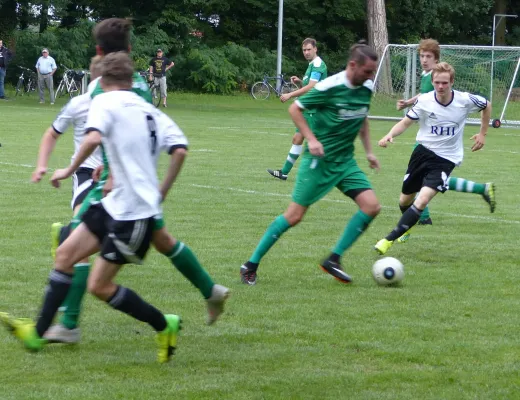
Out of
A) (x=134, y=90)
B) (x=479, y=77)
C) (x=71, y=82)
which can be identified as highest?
(x=134, y=90)

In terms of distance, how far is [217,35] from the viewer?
4612cm

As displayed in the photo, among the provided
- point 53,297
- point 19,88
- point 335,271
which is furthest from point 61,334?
point 19,88

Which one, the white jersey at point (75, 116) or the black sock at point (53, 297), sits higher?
the white jersey at point (75, 116)

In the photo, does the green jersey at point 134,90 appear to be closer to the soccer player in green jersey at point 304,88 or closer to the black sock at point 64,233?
the black sock at point 64,233

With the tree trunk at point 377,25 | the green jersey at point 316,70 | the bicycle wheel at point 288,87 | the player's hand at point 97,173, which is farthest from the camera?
the tree trunk at point 377,25

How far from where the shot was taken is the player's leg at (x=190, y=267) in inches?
213

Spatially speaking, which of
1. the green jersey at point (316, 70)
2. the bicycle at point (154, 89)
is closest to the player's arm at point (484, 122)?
the green jersey at point (316, 70)

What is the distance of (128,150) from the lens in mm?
5023

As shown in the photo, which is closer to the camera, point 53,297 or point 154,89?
point 53,297

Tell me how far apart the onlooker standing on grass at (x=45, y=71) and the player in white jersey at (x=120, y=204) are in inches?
1149

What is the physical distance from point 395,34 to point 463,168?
3351cm

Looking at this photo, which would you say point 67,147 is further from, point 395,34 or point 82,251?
point 395,34

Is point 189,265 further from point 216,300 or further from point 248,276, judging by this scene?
point 248,276

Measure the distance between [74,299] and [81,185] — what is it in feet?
3.05
